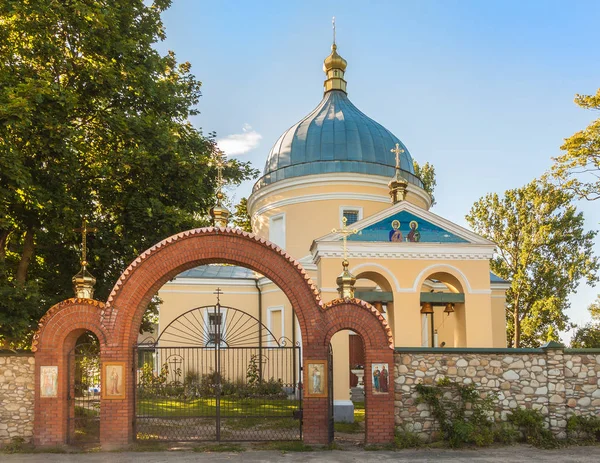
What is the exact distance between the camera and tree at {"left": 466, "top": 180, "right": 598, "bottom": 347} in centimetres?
2797

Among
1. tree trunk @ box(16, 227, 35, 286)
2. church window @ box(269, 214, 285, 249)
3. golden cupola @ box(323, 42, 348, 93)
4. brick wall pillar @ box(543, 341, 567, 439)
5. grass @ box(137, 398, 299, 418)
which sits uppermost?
→ golden cupola @ box(323, 42, 348, 93)

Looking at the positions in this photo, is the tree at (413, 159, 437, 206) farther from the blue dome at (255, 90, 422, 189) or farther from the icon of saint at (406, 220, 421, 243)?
the icon of saint at (406, 220, 421, 243)

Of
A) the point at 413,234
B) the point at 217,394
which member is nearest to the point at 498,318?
the point at 413,234

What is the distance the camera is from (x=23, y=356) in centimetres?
1089

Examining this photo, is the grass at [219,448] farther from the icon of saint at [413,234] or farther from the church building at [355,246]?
the icon of saint at [413,234]

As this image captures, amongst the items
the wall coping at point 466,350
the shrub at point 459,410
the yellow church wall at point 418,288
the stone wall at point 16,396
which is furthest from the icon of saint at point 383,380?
the stone wall at point 16,396

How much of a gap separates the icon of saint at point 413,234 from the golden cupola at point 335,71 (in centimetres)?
1087

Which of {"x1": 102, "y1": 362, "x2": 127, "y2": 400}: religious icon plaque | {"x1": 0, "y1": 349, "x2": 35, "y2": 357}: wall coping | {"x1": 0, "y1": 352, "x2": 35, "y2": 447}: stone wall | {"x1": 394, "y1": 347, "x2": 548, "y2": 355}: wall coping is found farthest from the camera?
{"x1": 394, "y1": 347, "x2": 548, "y2": 355}: wall coping

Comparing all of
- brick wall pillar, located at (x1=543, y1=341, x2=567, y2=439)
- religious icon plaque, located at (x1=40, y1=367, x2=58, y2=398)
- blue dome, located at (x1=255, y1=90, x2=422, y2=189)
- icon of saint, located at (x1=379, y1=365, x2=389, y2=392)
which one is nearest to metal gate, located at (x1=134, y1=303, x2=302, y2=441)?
religious icon plaque, located at (x1=40, y1=367, x2=58, y2=398)

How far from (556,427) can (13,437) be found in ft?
32.6

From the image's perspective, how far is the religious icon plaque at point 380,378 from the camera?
10695 millimetres

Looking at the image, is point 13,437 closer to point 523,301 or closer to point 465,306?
point 465,306

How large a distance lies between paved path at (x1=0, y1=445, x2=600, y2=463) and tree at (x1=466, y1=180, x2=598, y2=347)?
18.7m

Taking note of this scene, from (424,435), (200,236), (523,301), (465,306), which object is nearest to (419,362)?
(424,435)
